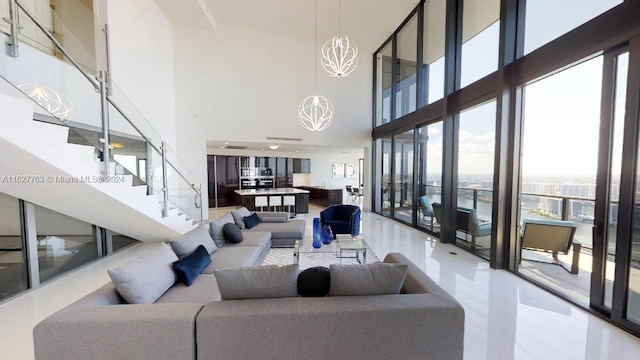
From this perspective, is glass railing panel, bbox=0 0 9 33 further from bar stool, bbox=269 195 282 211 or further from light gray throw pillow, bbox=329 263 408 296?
bar stool, bbox=269 195 282 211

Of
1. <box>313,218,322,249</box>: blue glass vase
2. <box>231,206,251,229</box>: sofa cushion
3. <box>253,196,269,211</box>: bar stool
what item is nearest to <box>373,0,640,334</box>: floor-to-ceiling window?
<box>313,218,322,249</box>: blue glass vase

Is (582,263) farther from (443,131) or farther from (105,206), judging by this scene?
(105,206)

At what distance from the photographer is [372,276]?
1.78 m

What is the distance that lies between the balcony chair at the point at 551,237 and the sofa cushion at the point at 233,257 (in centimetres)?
388

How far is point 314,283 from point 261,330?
48 centimetres

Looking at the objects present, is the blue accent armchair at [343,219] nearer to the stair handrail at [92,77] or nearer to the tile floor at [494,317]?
the tile floor at [494,317]

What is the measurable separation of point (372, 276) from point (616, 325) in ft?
8.57

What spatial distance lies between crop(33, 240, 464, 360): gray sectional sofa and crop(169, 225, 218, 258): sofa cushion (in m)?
1.15

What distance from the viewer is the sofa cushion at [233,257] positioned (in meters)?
2.91

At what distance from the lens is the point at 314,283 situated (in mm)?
1850

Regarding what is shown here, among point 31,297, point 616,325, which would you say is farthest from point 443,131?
point 31,297

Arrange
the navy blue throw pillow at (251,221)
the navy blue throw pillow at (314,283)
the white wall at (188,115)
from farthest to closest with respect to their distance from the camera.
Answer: the white wall at (188,115) < the navy blue throw pillow at (251,221) < the navy blue throw pillow at (314,283)

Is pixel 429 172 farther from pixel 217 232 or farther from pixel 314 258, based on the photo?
pixel 217 232

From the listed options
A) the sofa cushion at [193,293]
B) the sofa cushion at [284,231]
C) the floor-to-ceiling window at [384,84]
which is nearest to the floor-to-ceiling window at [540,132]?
the floor-to-ceiling window at [384,84]
